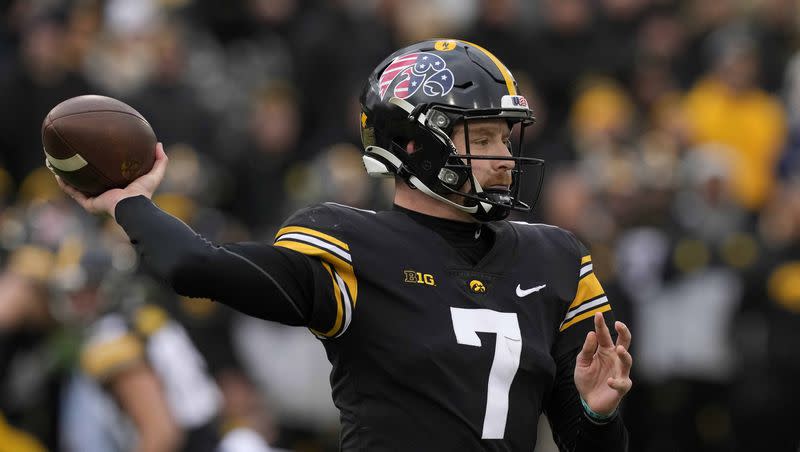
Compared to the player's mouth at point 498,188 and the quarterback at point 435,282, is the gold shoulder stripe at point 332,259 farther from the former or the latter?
the player's mouth at point 498,188

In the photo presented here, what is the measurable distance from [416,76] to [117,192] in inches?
34.5

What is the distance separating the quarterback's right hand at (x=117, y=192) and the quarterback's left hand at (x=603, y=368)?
117 cm

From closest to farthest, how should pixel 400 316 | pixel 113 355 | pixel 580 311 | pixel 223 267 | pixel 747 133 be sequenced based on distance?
pixel 223 267 < pixel 400 316 < pixel 580 311 < pixel 113 355 < pixel 747 133

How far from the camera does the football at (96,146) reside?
3.45m

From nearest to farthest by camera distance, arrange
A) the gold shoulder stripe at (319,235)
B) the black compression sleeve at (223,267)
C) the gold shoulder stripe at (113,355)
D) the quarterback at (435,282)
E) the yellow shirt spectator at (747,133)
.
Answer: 1. the black compression sleeve at (223,267)
2. the quarterback at (435,282)
3. the gold shoulder stripe at (319,235)
4. the gold shoulder stripe at (113,355)
5. the yellow shirt spectator at (747,133)

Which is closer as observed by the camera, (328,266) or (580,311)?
(328,266)

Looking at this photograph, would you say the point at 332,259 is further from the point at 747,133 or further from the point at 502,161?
the point at 747,133

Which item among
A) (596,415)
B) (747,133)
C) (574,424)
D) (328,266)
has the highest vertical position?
(328,266)

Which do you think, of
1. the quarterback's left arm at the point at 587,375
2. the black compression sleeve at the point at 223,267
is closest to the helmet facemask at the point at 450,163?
the quarterback's left arm at the point at 587,375

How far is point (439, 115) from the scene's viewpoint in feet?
12.1

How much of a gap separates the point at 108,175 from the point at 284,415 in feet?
20.4

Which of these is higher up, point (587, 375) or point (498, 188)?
point (498, 188)

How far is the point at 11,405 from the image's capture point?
22.4 ft

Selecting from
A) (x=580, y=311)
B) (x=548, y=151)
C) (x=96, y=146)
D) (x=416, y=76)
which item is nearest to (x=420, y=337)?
(x=580, y=311)
